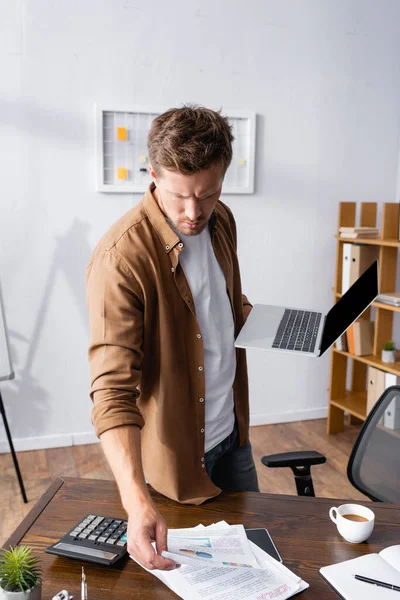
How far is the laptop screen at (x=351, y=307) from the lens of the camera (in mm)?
1475

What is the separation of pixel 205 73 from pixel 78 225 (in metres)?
1.13

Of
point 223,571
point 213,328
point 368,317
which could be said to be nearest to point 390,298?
point 368,317

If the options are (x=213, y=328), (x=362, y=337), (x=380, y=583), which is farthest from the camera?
(x=362, y=337)

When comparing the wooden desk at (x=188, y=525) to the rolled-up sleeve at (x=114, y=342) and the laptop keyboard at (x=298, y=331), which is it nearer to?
→ the rolled-up sleeve at (x=114, y=342)

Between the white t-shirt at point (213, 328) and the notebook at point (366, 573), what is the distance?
49 cm

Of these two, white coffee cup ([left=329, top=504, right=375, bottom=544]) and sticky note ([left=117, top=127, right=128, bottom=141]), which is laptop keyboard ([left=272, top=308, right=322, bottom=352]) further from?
sticky note ([left=117, top=127, right=128, bottom=141])

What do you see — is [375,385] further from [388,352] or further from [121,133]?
[121,133]

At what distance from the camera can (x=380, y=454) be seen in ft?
5.82

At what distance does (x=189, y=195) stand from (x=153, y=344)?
1.16ft

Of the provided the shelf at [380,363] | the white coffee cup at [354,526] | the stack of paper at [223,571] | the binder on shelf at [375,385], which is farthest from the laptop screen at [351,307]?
the binder on shelf at [375,385]

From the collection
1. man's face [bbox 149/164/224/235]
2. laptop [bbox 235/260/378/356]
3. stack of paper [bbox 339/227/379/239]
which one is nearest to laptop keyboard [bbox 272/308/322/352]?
laptop [bbox 235/260/378/356]

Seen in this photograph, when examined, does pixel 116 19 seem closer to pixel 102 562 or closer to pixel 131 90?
pixel 131 90

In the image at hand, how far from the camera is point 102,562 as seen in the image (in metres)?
1.08

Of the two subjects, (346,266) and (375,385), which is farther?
(346,266)
